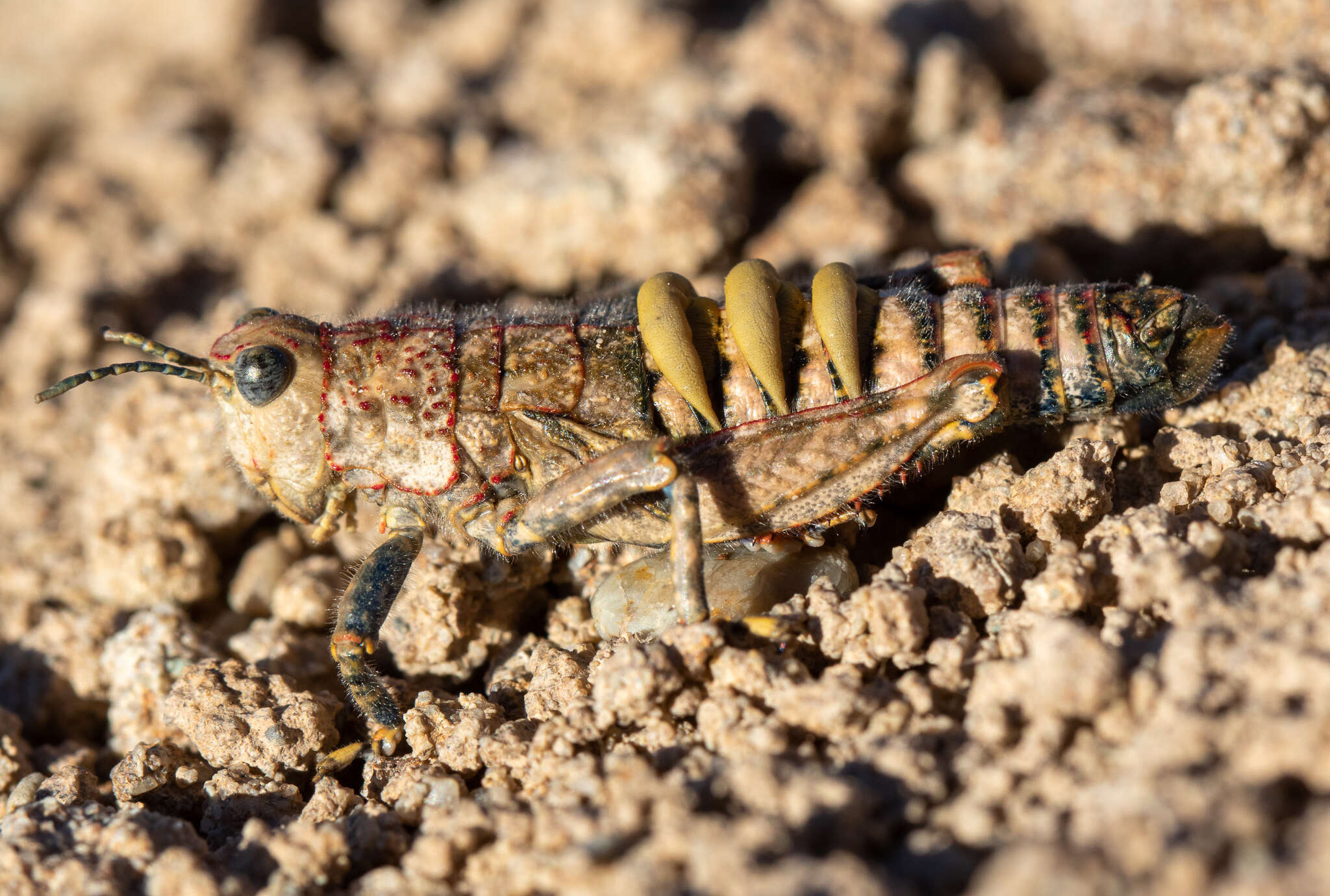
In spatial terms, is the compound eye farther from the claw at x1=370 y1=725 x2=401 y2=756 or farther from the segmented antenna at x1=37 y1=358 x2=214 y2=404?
the claw at x1=370 y1=725 x2=401 y2=756

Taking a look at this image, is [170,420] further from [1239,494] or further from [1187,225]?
[1187,225]

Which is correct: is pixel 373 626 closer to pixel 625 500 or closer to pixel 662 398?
pixel 625 500

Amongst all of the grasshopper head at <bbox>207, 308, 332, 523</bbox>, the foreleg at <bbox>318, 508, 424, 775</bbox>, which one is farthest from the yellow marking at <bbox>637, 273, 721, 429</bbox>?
the grasshopper head at <bbox>207, 308, 332, 523</bbox>

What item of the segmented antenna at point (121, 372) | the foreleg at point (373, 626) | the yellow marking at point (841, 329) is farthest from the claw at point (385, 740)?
the yellow marking at point (841, 329)

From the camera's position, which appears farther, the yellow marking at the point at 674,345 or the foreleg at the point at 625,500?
the yellow marking at the point at 674,345

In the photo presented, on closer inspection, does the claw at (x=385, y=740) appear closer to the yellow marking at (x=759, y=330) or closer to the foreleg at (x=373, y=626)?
the foreleg at (x=373, y=626)

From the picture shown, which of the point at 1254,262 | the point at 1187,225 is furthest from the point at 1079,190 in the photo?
the point at 1254,262
